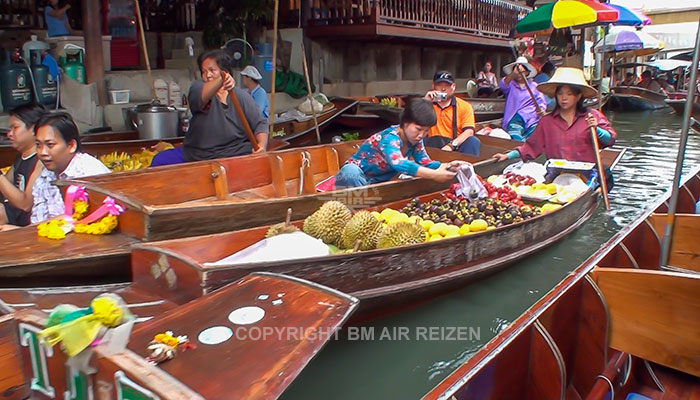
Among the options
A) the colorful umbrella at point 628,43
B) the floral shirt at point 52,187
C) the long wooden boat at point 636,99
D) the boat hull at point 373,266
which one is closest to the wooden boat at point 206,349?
the boat hull at point 373,266

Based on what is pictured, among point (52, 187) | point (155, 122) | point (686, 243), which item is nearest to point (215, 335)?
point (52, 187)

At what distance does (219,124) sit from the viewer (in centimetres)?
449

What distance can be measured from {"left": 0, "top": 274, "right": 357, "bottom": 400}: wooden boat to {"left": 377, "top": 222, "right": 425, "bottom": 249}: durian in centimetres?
99

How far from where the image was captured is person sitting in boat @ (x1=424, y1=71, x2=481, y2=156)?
5797mm

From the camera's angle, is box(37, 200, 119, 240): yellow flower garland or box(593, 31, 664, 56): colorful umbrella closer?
box(37, 200, 119, 240): yellow flower garland

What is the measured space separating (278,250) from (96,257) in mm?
985

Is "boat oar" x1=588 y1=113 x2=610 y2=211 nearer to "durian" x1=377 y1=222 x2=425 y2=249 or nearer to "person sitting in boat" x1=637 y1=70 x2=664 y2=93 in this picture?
"durian" x1=377 y1=222 x2=425 y2=249

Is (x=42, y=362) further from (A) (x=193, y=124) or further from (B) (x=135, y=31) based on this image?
(B) (x=135, y=31)

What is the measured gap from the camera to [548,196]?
4777 millimetres

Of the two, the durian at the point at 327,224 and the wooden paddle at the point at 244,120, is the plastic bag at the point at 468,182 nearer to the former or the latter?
the durian at the point at 327,224

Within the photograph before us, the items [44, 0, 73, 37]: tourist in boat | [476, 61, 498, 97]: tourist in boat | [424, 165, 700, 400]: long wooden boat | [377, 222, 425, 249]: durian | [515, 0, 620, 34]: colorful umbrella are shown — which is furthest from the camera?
[476, 61, 498, 97]: tourist in boat

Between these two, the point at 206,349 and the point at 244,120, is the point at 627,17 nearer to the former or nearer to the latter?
the point at 244,120

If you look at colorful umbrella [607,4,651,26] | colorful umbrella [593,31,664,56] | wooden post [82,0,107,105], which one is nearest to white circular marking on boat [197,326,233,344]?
wooden post [82,0,107,105]

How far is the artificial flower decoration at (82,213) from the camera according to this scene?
10.6 feet
